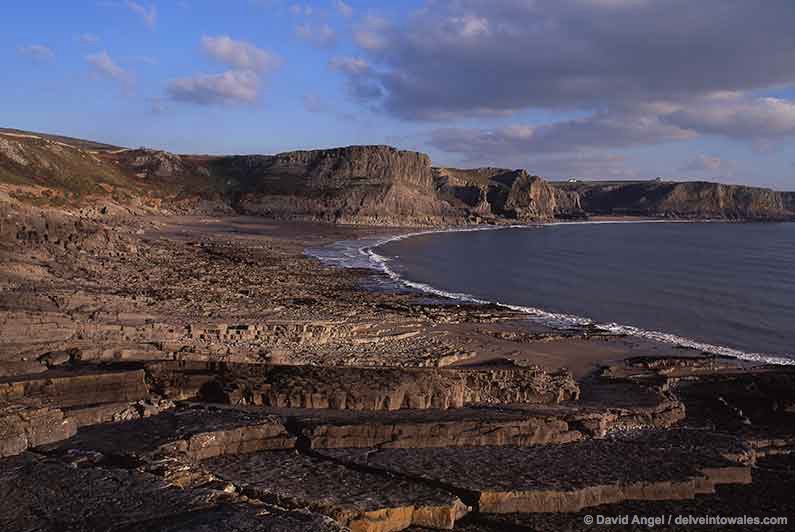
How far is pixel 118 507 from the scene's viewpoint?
23.1 ft

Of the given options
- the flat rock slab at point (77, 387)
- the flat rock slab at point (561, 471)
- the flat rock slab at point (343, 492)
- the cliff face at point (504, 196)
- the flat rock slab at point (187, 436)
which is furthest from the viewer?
the cliff face at point (504, 196)

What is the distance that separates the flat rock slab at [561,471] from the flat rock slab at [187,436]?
1107 mm

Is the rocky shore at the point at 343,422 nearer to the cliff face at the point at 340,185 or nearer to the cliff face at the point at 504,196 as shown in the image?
the cliff face at the point at 340,185

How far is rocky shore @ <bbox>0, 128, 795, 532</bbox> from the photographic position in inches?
313

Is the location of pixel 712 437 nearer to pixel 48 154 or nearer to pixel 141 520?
pixel 141 520

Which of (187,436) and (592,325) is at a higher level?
(187,436)

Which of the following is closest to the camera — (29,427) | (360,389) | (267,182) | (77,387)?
(29,427)

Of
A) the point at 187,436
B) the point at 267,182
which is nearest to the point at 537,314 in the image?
the point at 187,436

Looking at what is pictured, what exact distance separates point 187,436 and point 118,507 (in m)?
2.84

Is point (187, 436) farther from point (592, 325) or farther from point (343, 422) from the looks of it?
point (592, 325)

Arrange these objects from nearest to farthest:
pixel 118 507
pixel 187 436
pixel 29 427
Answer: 1. pixel 118 507
2. pixel 29 427
3. pixel 187 436

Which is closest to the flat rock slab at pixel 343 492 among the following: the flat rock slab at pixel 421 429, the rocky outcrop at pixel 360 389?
the flat rock slab at pixel 421 429

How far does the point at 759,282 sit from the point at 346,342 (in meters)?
40.4

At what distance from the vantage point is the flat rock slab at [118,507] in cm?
655
